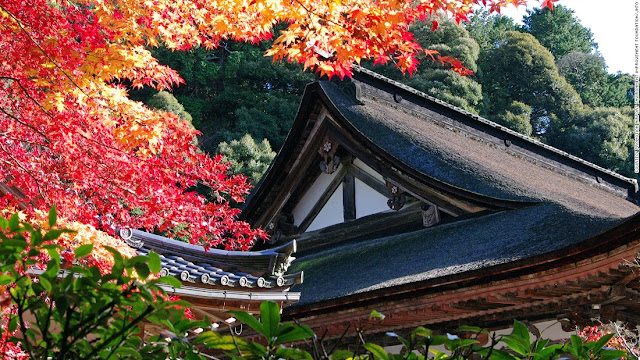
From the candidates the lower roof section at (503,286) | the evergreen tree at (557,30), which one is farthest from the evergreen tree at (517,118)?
the lower roof section at (503,286)

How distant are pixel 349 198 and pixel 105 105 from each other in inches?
174

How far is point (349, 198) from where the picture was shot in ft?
30.1

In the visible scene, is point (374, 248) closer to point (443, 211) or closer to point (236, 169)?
point (443, 211)

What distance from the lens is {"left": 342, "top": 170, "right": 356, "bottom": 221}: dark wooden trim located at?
9148 millimetres

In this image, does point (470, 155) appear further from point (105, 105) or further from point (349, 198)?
Answer: point (105, 105)

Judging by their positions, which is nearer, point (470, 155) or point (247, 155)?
point (470, 155)

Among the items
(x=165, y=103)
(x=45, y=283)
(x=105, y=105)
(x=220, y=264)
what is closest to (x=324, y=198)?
(x=220, y=264)

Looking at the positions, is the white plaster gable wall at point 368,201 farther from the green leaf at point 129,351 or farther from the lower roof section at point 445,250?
the green leaf at point 129,351

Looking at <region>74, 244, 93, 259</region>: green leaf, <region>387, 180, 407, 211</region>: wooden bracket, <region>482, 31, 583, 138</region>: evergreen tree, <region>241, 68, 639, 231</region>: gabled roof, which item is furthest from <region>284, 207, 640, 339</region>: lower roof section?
<region>482, 31, 583, 138</region>: evergreen tree

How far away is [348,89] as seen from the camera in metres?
10.4

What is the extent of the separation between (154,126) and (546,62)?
88.1ft

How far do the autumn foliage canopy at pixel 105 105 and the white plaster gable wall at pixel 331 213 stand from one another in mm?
3679

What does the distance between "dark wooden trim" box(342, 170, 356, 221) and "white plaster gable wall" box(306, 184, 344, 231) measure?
0.15 metres

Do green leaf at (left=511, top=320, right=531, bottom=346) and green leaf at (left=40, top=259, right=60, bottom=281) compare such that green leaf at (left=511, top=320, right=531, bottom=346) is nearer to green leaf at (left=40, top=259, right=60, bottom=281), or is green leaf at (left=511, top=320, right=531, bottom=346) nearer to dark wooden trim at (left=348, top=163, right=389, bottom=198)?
green leaf at (left=40, top=259, right=60, bottom=281)
